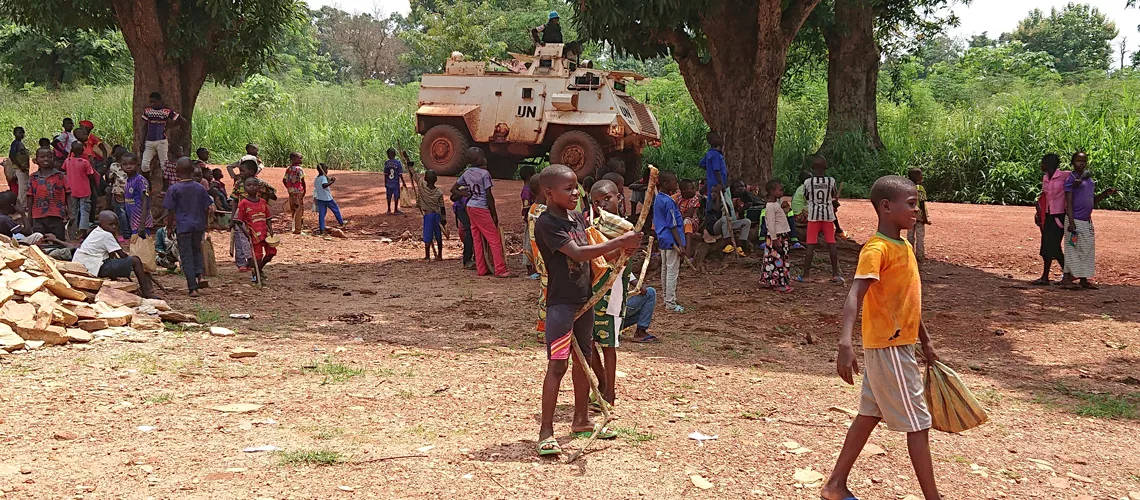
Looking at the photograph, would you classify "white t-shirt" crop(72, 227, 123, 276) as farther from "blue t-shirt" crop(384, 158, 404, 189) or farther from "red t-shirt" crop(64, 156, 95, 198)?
"blue t-shirt" crop(384, 158, 404, 189)

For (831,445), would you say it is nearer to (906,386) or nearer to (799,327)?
(906,386)

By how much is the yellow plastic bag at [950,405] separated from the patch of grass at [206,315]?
581 centimetres

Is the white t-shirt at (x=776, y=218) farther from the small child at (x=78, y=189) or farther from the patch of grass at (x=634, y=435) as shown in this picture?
the small child at (x=78, y=189)

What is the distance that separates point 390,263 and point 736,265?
13.3 feet

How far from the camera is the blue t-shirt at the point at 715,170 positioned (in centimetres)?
1145

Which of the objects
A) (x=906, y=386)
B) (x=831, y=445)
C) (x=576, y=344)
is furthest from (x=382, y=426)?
(x=906, y=386)

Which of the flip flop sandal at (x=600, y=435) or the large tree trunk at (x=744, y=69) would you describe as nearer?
the flip flop sandal at (x=600, y=435)

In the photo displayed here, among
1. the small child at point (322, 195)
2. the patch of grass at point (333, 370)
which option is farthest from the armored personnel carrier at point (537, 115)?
the patch of grass at point (333, 370)

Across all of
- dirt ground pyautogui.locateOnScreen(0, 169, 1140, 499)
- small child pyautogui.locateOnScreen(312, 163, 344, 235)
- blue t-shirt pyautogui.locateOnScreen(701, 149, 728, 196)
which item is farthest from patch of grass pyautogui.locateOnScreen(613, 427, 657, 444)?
small child pyautogui.locateOnScreen(312, 163, 344, 235)

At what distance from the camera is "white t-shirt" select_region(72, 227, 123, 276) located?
833 cm

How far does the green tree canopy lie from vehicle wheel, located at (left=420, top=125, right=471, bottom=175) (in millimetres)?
31794

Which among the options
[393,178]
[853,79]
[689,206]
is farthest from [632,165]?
[689,206]

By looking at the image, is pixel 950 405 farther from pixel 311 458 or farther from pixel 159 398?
pixel 159 398

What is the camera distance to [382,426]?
5250mm
